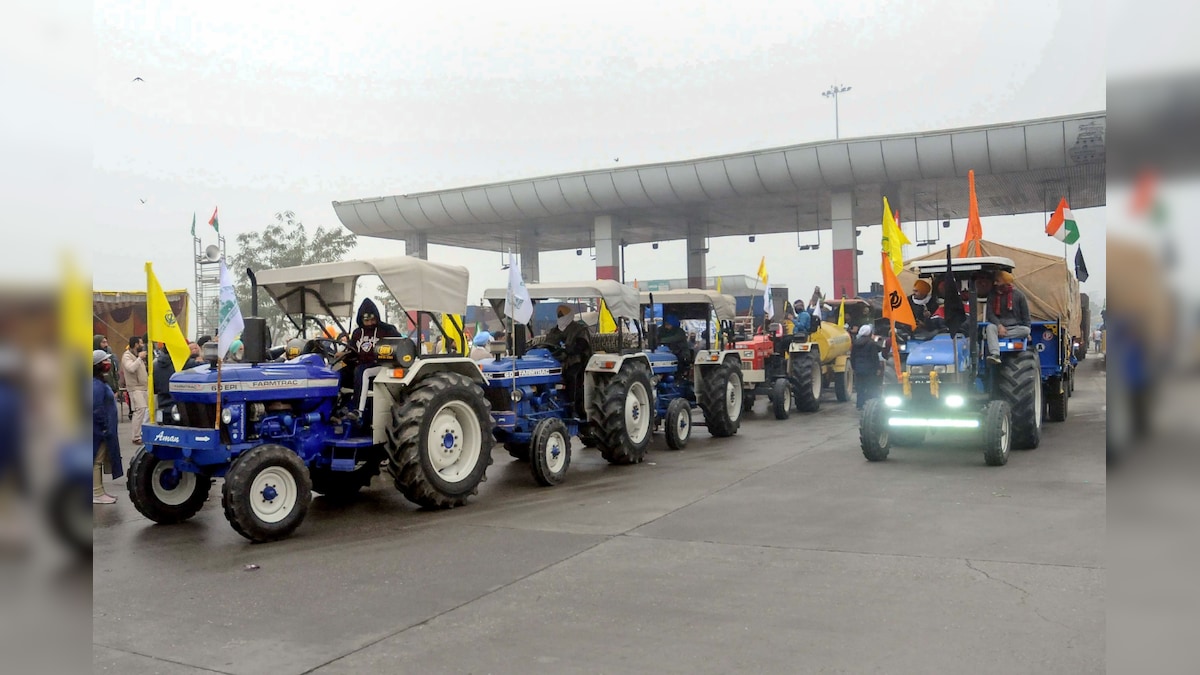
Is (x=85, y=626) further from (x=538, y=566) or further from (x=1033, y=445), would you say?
(x=1033, y=445)

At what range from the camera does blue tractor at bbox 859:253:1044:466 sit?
957 cm

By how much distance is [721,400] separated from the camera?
12.8 metres

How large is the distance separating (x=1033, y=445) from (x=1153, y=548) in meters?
10.5

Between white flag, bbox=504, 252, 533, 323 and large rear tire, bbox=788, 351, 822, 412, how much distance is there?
7692mm

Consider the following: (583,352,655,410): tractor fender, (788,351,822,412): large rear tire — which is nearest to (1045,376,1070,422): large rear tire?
(788,351,822,412): large rear tire

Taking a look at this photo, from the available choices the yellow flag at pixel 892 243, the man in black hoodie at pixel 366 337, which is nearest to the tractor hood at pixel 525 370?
the man in black hoodie at pixel 366 337

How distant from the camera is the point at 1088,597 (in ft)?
16.2

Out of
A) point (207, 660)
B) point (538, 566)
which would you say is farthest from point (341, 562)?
point (207, 660)

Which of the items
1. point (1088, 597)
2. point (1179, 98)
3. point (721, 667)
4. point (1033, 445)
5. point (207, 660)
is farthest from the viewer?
point (1033, 445)

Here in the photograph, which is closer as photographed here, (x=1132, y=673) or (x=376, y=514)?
(x=1132, y=673)

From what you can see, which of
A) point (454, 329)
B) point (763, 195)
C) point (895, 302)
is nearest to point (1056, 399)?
point (895, 302)

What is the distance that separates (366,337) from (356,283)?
75cm

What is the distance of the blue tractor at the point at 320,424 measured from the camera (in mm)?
7004

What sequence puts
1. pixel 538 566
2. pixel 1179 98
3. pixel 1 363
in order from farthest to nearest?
pixel 538 566 → pixel 1179 98 → pixel 1 363
